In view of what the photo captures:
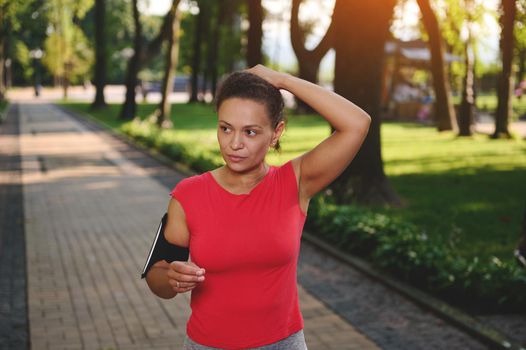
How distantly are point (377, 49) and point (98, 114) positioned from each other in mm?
31223

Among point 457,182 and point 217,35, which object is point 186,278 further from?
point 217,35

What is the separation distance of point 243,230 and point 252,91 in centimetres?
46

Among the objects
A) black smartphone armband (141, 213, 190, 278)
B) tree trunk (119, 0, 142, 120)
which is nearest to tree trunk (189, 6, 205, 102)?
tree trunk (119, 0, 142, 120)

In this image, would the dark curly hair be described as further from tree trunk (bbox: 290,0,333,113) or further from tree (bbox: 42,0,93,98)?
tree (bbox: 42,0,93,98)

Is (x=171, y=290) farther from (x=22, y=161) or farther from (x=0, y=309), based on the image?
(x=22, y=161)

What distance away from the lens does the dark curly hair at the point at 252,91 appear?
7.75ft

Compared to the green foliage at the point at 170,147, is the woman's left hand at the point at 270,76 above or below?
above

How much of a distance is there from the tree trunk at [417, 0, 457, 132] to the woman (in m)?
19.1

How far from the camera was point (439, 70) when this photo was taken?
24750mm

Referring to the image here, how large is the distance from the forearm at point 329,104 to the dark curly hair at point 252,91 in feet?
0.27

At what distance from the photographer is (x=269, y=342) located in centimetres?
239

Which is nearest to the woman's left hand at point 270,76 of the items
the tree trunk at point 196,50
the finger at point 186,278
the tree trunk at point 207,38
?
the finger at point 186,278

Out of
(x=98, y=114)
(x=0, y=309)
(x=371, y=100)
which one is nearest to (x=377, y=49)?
(x=371, y=100)

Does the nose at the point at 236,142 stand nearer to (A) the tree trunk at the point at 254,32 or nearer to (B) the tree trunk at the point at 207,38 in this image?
(A) the tree trunk at the point at 254,32
